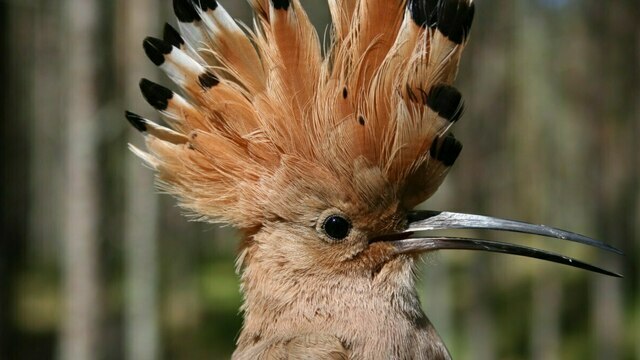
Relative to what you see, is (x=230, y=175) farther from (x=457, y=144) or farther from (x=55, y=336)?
(x=55, y=336)

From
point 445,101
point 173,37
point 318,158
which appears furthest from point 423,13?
point 173,37

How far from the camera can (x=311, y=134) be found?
283 centimetres

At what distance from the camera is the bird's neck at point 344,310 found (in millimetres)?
2730

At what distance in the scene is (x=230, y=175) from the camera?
2896 mm

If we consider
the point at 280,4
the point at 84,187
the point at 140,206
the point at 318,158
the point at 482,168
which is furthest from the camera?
the point at 482,168

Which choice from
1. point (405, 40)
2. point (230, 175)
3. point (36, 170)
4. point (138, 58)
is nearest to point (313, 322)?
point (230, 175)

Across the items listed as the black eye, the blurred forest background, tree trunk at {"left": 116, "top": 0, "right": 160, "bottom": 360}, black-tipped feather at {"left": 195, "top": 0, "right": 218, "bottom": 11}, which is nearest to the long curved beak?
the black eye

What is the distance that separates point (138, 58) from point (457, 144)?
8113mm

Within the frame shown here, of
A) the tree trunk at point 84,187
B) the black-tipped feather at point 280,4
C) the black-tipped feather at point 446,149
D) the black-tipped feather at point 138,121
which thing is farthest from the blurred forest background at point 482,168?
the black-tipped feather at point 446,149

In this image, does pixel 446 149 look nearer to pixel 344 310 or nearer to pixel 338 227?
pixel 338 227

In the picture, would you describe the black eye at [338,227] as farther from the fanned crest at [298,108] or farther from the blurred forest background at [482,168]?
the blurred forest background at [482,168]

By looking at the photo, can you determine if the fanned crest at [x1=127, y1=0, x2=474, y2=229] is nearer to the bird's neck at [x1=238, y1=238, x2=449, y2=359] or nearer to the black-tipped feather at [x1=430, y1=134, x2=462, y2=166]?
the black-tipped feather at [x1=430, y1=134, x2=462, y2=166]

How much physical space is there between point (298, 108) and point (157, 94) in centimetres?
50

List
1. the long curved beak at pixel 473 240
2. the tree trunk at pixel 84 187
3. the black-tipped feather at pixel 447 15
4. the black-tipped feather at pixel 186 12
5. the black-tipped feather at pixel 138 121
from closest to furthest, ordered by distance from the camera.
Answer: the black-tipped feather at pixel 447 15 → the long curved beak at pixel 473 240 → the black-tipped feather at pixel 186 12 → the black-tipped feather at pixel 138 121 → the tree trunk at pixel 84 187
